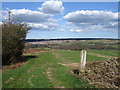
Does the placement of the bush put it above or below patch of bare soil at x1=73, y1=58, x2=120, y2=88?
above

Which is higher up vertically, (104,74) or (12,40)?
(12,40)

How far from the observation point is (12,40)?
65.7ft

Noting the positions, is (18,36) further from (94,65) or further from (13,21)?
(94,65)

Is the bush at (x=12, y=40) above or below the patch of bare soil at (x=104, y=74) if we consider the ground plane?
above

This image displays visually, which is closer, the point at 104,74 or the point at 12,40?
the point at 104,74

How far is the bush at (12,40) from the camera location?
19312 mm

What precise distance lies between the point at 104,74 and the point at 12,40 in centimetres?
1291

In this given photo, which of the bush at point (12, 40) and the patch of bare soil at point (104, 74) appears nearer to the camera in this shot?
the patch of bare soil at point (104, 74)

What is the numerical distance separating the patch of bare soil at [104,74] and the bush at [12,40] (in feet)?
36.9

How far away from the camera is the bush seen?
63.4 feet

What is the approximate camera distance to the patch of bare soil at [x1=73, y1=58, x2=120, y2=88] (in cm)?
936

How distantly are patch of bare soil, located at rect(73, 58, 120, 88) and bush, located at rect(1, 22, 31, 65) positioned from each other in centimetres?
1123

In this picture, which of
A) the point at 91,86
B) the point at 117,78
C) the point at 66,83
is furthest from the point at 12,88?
the point at 117,78

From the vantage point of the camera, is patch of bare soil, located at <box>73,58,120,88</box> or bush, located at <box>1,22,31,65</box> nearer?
patch of bare soil, located at <box>73,58,120,88</box>
